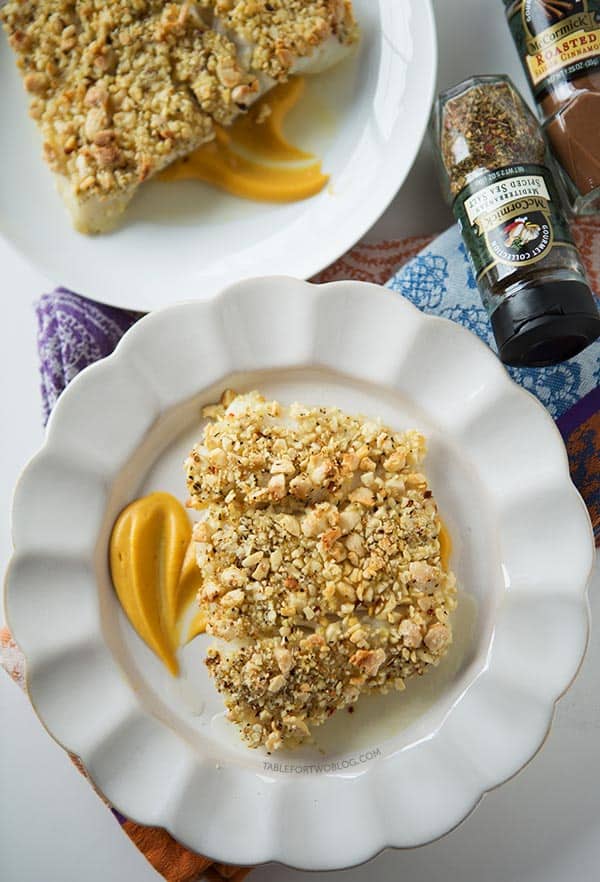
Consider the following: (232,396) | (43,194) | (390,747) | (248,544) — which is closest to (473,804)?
(390,747)

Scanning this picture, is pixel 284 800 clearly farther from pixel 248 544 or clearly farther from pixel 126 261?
pixel 126 261

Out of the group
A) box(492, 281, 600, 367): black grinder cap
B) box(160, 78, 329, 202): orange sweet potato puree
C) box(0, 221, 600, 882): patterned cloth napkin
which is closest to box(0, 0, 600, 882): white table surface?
box(0, 221, 600, 882): patterned cloth napkin

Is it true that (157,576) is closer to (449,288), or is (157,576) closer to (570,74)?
(449,288)

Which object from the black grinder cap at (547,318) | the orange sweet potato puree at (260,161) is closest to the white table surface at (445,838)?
the orange sweet potato puree at (260,161)

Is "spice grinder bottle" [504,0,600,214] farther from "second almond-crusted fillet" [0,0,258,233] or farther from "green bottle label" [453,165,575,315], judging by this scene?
"second almond-crusted fillet" [0,0,258,233]

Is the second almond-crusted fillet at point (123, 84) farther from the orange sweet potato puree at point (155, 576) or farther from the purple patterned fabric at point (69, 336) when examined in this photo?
the orange sweet potato puree at point (155, 576)
